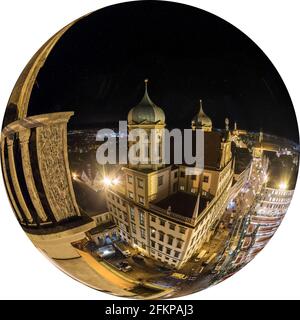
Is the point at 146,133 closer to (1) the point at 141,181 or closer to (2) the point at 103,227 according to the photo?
(1) the point at 141,181

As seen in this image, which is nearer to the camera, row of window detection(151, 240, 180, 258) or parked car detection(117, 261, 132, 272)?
row of window detection(151, 240, 180, 258)

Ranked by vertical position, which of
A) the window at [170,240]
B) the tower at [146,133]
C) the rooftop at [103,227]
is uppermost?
the tower at [146,133]

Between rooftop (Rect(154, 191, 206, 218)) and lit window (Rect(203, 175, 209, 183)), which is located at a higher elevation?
lit window (Rect(203, 175, 209, 183))

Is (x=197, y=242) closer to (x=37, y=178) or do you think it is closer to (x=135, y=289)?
(x=135, y=289)

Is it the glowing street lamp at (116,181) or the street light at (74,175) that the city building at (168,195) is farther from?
the street light at (74,175)

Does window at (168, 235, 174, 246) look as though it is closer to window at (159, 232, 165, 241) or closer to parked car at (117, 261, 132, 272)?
window at (159, 232, 165, 241)

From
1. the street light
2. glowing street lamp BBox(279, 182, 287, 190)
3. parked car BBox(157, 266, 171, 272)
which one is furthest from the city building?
glowing street lamp BBox(279, 182, 287, 190)

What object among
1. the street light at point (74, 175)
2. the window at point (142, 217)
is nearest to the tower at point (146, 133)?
the window at point (142, 217)
